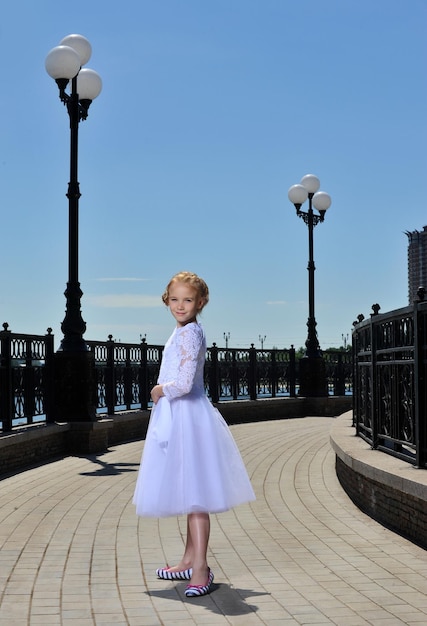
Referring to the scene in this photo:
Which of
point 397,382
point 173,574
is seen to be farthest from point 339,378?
point 173,574

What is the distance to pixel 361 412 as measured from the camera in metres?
11.0

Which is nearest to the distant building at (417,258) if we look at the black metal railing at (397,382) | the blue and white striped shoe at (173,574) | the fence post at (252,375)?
the fence post at (252,375)

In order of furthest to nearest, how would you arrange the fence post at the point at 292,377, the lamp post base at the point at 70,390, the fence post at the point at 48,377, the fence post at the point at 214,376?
the fence post at the point at 292,377 < the fence post at the point at 214,376 < the lamp post base at the point at 70,390 < the fence post at the point at 48,377

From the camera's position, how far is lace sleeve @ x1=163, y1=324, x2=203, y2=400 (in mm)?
5512

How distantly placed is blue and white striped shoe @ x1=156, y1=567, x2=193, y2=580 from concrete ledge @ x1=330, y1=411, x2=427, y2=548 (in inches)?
72.1

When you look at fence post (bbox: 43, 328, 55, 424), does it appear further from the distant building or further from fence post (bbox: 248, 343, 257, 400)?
the distant building

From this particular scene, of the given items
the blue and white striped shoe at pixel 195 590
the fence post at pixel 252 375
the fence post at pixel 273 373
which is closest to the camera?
the blue and white striped shoe at pixel 195 590

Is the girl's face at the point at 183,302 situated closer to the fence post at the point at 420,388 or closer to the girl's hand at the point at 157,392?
the girl's hand at the point at 157,392

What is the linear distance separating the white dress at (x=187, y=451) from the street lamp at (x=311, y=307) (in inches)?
765

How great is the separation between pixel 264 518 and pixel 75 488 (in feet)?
9.29

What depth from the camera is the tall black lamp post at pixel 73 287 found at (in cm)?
1417

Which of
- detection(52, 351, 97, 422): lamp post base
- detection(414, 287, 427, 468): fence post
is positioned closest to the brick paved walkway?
detection(414, 287, 427, 468): fence post

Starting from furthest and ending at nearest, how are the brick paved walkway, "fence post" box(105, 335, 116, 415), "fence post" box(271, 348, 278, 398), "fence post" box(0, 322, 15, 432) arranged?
1. "fence post" box(271, 348, 278, 398)
2. "fence post" box(105, 335, 116, 415)
3. "fence post" box(0, 322, 15, 432)
4. the brick paved walkway

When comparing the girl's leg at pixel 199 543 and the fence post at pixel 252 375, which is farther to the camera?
the fence post at pixel 252 375
